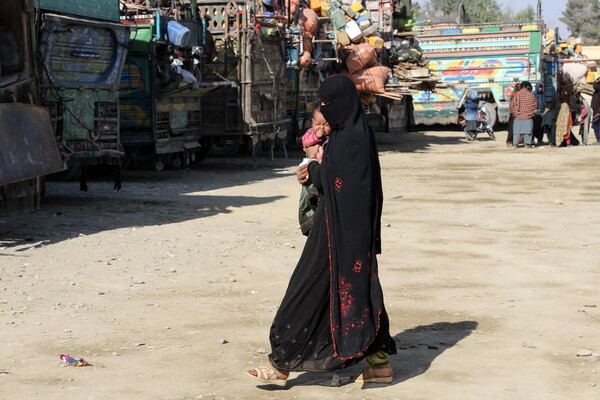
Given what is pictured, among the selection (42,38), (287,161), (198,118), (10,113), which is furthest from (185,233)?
(287,161)

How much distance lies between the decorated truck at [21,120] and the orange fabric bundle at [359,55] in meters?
11.0

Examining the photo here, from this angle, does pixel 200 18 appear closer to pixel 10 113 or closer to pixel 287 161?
pixel 287 161

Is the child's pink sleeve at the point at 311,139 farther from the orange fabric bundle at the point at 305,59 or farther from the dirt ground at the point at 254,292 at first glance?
the orange fabric bundle at the point at 305,59

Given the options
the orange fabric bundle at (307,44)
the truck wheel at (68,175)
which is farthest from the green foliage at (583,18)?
the truck wheel at (68,175)

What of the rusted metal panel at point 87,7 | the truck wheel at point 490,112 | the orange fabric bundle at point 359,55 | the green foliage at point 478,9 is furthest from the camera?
the green foliage at point 478,9

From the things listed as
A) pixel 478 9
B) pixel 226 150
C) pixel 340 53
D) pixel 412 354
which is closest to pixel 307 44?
pixel 340 53

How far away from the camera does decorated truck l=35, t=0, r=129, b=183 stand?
10977 millimetres

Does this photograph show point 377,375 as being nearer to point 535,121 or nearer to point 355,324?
point 355,324

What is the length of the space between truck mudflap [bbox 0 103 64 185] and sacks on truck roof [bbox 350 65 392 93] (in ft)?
37.1

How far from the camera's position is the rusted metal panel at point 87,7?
10867 millimetres

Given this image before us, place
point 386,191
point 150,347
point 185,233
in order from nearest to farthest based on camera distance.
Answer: point 150,347, point 185,233, point 386,191

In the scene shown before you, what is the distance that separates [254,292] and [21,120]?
329 cm

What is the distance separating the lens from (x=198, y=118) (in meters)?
16.3

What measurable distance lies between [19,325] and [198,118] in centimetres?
1013
